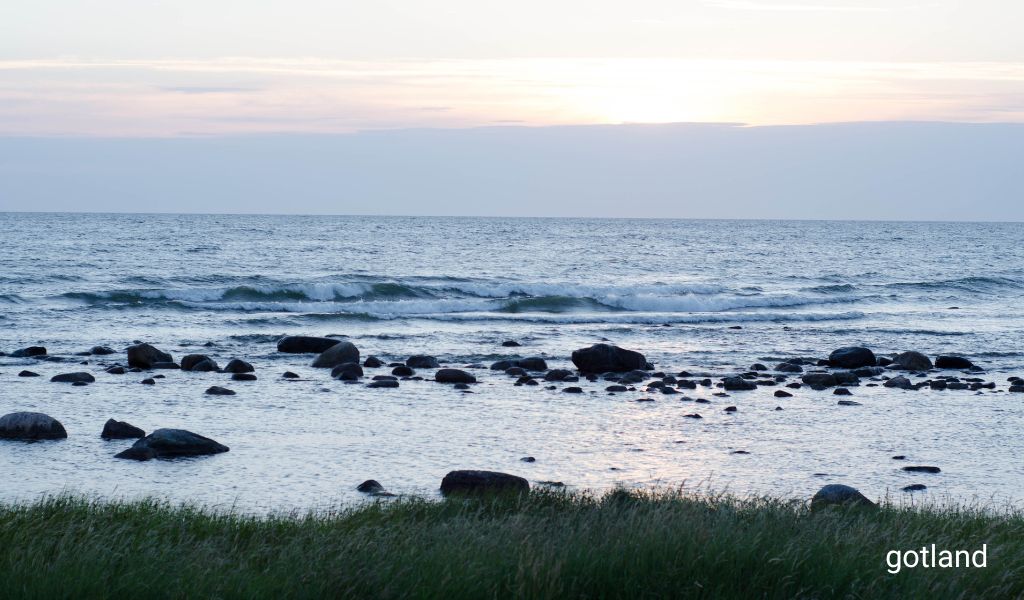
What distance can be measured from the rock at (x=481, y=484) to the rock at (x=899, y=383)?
1329cm

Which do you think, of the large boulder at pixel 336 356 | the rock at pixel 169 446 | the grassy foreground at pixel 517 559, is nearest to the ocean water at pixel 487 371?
the rock at pixel 169 446

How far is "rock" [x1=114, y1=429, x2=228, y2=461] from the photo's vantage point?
12.9 m

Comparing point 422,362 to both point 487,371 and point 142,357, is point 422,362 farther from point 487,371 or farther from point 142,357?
point 142,357

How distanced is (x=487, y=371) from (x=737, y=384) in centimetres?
589

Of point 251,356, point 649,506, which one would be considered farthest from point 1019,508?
point 251,356

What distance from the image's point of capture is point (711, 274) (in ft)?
202

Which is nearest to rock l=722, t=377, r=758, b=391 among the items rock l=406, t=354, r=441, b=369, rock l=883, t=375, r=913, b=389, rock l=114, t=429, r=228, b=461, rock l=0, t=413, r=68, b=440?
rock l=883, t=375, r=913, b=389

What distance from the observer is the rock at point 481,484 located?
10750mm

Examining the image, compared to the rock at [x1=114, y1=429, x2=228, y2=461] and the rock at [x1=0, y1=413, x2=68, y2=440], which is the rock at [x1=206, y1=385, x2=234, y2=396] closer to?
the rock at [x1=0, y1=413, x2=68, y2=440]

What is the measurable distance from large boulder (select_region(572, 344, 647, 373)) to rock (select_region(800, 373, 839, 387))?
397 cm

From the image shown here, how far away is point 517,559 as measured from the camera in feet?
22.2

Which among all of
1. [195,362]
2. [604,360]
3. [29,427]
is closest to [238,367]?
[195,362]

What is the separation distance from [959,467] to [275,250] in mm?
62329

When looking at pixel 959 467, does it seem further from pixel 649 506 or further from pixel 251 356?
pixel 251 356
